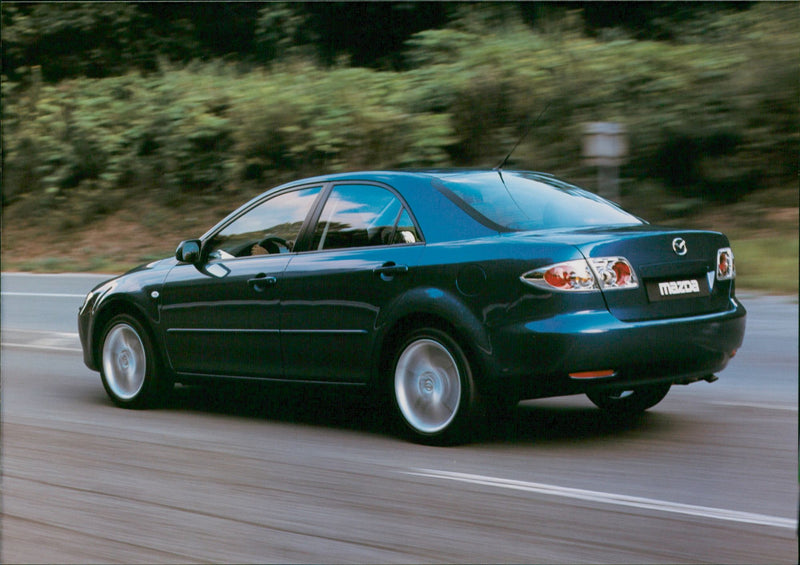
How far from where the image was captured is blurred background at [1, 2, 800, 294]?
526 inches

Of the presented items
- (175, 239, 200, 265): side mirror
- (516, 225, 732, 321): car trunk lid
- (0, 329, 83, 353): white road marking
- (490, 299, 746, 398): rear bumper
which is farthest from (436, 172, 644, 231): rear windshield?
(0, 329, 83, 353): white road marking

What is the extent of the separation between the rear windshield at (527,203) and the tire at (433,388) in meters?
0.74

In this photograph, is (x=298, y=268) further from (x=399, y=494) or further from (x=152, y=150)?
(x=152, y=150)

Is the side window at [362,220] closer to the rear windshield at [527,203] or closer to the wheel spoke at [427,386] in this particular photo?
the rear windshield at [527,203]

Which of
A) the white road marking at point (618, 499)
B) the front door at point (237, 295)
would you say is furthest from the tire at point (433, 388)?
the front door at point (237, 295)

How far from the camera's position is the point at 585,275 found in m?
5.67

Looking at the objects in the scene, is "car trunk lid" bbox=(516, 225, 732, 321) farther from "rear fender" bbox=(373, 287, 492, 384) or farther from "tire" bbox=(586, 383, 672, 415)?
"tire" bbox=(586, 383, 672, 415)

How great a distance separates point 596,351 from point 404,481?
1159 millimetres

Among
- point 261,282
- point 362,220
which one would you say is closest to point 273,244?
point 261,282

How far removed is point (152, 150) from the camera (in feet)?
76.7

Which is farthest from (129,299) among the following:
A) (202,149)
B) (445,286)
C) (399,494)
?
(202,149)

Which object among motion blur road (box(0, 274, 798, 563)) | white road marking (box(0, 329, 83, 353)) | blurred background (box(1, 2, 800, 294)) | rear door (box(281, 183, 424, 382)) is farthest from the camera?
blurred background (box(1, 2, 800, 294))

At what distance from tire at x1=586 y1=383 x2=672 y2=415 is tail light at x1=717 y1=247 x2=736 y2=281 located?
3.04ft

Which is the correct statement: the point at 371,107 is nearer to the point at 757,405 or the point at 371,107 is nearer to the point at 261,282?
the point at 261,282
